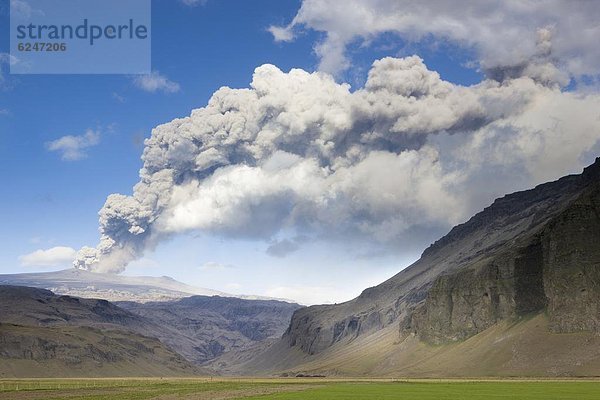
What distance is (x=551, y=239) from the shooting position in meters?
192

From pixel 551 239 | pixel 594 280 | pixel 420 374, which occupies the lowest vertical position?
pixel 420 374

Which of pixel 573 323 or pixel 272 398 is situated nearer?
pixel 272 398

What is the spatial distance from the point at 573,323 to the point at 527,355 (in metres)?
14.2

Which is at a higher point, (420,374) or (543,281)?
(543,281)

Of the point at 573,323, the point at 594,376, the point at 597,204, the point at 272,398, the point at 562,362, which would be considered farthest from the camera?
the point at 597,204

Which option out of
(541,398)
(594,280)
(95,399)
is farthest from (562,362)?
(95,399)

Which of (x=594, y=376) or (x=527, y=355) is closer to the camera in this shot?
(x=594, y=376)

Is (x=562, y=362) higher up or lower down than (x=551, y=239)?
lower down

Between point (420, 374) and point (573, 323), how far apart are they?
4712cm

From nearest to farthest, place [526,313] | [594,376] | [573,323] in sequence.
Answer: [594,376]
[573,323]
[526,313]

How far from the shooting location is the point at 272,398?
89.7 meters

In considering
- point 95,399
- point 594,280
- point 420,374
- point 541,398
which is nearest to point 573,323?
point 594,280

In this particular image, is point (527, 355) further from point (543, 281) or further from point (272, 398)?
point (272, 398)

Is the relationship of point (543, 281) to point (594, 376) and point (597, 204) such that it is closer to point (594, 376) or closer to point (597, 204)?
point (597, 204)
